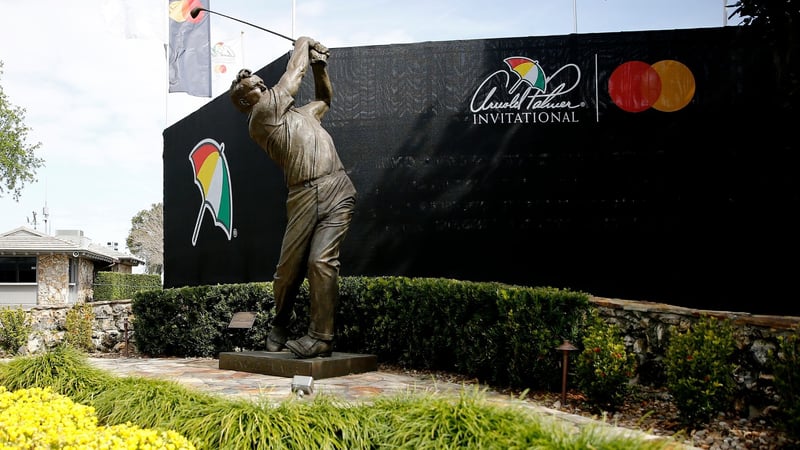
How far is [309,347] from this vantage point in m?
6.11

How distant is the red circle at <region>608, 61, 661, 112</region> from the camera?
34.3 feet

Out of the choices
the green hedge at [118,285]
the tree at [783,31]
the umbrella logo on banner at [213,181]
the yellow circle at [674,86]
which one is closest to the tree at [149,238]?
the green hedge at [118,285]

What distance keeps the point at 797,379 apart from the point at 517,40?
7709 mm

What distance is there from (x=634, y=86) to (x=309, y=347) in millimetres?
6883

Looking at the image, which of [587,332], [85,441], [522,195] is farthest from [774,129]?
[85,441]

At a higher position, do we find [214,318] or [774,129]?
[774,129]

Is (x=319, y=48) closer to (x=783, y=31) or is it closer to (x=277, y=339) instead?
(x=277, y=339)

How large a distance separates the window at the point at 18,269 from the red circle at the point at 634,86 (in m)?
25.2

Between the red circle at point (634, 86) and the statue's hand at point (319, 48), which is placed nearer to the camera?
the statue's hand at point (319, 48)

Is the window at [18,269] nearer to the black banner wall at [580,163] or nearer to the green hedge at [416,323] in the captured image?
the green hedge at [416,323]

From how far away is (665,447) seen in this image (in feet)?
11.3

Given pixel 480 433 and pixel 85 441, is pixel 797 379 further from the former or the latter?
pixel 85 441

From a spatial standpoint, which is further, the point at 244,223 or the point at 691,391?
the point at 244,223

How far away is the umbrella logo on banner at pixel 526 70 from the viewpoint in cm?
1081
